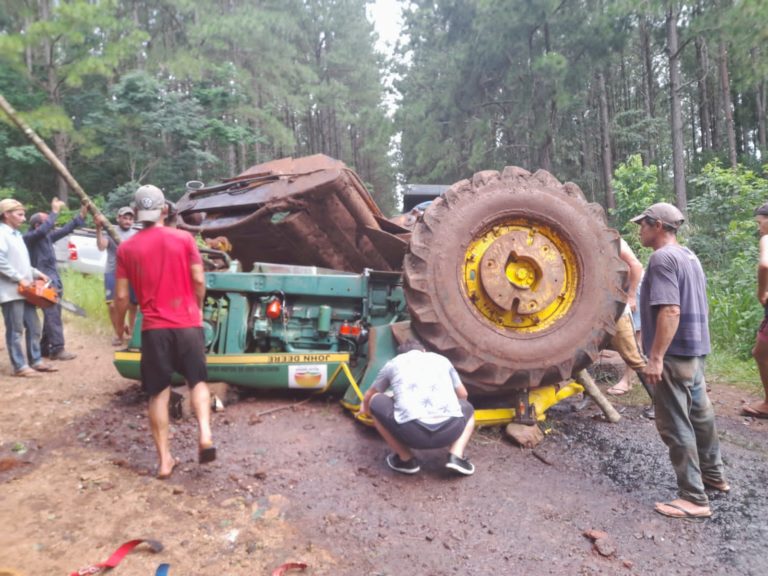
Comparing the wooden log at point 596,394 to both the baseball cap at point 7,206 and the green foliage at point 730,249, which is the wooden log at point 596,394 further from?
the baseball cap at point 7,206

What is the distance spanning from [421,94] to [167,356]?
60.0 ft

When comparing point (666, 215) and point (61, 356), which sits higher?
point (666, 215)

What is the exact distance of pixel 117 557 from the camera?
2131 mm

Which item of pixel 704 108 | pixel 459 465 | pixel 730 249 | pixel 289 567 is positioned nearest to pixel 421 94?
pixel 704 108

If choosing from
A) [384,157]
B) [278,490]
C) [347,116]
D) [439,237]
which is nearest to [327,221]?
[439,237]

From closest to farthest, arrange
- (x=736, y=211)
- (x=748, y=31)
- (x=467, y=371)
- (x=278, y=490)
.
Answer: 1. (x=278, y=490)
2. (x=467, y=371)
3. (x=736, y=211)
4. (x=748, y=31)

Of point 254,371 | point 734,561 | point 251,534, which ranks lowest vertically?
point 734,561

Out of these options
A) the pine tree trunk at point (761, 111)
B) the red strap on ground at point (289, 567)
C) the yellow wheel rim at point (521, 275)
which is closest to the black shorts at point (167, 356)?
the red strap on ground at point (289, 567)

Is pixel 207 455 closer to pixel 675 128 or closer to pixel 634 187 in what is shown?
pixel 634 187

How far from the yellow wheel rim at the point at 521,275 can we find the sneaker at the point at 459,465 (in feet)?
3.21

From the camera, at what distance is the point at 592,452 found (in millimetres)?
3471

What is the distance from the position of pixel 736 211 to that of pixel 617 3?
730 cm

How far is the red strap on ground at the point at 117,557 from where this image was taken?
206 cm

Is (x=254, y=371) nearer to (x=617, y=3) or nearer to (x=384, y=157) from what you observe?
(x=617, y=3)
